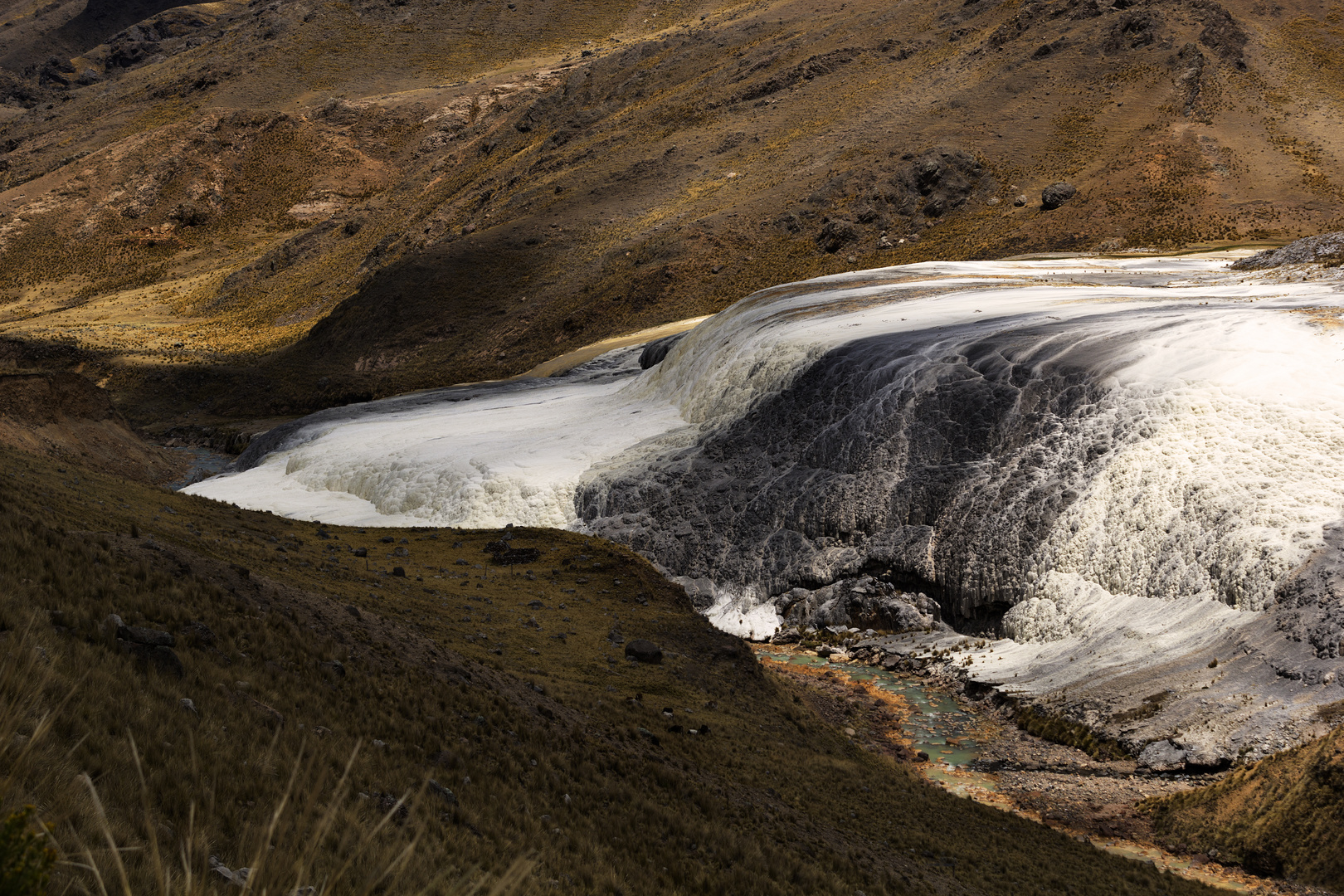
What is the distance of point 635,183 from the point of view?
234 ft

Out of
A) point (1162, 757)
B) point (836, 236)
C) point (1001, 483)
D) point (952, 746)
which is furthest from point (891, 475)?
point (836, 236)

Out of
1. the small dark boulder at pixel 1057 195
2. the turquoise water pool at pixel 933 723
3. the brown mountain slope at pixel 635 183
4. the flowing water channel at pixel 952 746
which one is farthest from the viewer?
the brown mountain slope at pixel 635 183

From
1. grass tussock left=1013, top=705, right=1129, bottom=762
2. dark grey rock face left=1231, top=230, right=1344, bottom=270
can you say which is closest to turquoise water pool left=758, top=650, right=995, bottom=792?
grass tussock left=1013, top=705, right=1129, bottom=762

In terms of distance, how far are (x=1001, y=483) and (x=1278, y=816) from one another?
33.8ft

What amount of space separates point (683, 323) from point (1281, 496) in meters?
35.7

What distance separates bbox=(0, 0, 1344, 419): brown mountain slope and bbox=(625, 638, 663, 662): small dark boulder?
130ft

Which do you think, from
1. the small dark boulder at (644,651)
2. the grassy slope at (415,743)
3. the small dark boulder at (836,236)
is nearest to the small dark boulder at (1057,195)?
the small dark boulder at (836,236)

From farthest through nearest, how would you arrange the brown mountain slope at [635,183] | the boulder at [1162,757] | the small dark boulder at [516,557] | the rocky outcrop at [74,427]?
the brown mountain slope at [635,183]
the rocky outcrop at [74,427]
the small dark boulder at [516,557]
the boulder at [1162,757]

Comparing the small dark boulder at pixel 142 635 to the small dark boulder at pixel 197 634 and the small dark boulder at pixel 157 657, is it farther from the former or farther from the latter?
the small dark boulder at pixel 197 634

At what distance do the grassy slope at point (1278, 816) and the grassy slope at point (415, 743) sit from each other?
1661 millimetres

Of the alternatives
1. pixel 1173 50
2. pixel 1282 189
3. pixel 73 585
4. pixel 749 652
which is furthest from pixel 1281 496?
pixel 1173 50

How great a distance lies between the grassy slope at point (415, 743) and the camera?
166 inches

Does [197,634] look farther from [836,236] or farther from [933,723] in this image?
[836,236]

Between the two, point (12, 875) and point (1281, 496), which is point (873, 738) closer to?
point (1281, 496)
